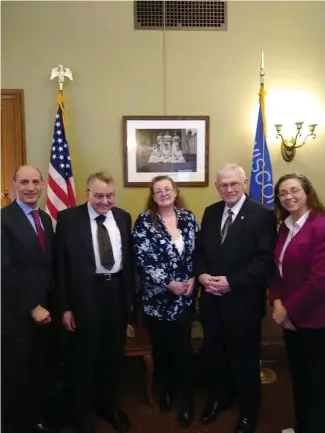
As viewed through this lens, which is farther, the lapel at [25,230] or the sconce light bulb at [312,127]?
the sconce light bulb at [312,127]

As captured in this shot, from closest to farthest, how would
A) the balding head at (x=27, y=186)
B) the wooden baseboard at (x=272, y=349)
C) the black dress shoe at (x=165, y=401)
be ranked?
the balding head at (x=27, y=186)
the black dress shoe at (x=165, y=401)
the wooden baseboard at (x=272, y=349)

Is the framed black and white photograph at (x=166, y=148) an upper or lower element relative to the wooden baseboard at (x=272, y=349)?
upper

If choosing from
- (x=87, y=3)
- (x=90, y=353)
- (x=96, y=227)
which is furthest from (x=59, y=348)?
(x=87, y=3)

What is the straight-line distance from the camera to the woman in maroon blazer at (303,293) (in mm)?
1868

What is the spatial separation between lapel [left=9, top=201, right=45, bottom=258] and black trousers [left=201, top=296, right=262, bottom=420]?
962mm

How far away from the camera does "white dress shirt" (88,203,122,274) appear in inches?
85.4

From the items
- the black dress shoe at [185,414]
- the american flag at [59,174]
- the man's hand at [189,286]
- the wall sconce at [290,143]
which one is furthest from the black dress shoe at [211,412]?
the wall sconce at [290,143]

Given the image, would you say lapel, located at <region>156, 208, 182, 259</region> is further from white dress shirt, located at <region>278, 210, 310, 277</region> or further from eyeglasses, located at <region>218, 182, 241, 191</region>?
white dress shirt, located at <region>278, 210, 310, 277</region>

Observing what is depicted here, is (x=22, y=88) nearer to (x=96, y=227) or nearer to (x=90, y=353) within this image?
(x=96, y=227)

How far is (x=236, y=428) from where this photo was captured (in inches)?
87.4

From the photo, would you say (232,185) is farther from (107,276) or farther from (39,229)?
(39,229)

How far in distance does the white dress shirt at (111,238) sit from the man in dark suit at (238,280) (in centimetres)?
44

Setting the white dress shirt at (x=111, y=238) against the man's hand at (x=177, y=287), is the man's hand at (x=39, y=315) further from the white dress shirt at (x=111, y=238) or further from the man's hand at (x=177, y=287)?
the man's hand at (x=177, y=287)

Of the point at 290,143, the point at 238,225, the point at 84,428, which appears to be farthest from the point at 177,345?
the point at 290,143
